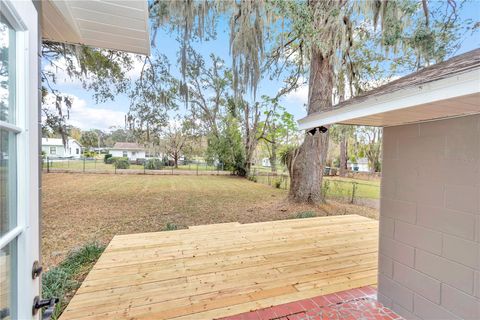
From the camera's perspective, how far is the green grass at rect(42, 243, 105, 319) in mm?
2030

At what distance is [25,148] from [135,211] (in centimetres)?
584

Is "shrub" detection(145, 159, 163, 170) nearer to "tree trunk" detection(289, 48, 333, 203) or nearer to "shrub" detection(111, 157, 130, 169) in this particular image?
"shrub" detection(111, 157, 130, 169)

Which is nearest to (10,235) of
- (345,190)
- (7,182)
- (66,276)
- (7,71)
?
(7,182)

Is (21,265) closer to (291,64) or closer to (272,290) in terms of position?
(272,290)

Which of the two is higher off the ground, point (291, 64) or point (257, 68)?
point (291, 64)

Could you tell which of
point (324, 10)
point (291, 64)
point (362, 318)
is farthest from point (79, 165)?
point (362, 318)

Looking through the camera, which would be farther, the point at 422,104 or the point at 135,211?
the point at 135,211

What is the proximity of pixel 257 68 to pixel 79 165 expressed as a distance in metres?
13.7

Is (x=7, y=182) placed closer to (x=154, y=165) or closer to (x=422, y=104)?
(x=422, y=104)

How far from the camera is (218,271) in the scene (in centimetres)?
238

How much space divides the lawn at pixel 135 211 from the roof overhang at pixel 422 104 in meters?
3.87

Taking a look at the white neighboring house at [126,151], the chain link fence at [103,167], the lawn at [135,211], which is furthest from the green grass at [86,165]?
the white neighboring house at [126,151]

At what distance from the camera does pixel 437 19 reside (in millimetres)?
4496

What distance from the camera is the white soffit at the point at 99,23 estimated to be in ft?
4.79
